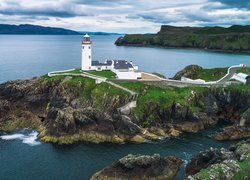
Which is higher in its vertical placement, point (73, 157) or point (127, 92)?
point (127, 92)

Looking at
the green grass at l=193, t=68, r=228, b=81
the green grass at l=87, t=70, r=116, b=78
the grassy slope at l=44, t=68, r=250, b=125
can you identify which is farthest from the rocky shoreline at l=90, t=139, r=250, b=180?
the green grass at l=193, t=68, r=228, b=81

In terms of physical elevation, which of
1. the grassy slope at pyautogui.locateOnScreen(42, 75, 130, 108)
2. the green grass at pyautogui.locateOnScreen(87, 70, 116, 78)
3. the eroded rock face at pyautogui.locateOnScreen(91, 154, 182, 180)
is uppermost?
the green grass at pyautogui.locateOnScreen(87, 70, 116, 78)

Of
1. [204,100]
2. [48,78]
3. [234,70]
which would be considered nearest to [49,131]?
[48,78]

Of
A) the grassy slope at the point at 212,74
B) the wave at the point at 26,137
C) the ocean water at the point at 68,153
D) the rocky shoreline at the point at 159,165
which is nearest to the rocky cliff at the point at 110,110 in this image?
the wave at the point at 26,137

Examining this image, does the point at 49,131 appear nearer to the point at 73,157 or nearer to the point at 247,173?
the point at 73,157

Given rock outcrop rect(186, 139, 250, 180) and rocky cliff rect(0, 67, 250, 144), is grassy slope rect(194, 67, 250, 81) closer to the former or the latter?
rocky cliff rect(0, 67, 250, 144)

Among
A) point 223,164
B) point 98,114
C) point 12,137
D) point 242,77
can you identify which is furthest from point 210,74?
point 223,164

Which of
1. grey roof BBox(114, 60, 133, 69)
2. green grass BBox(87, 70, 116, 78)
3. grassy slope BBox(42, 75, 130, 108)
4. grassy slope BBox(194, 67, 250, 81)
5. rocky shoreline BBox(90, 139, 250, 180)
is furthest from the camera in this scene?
grassy slope BBox(194, 67, 250, 81)
